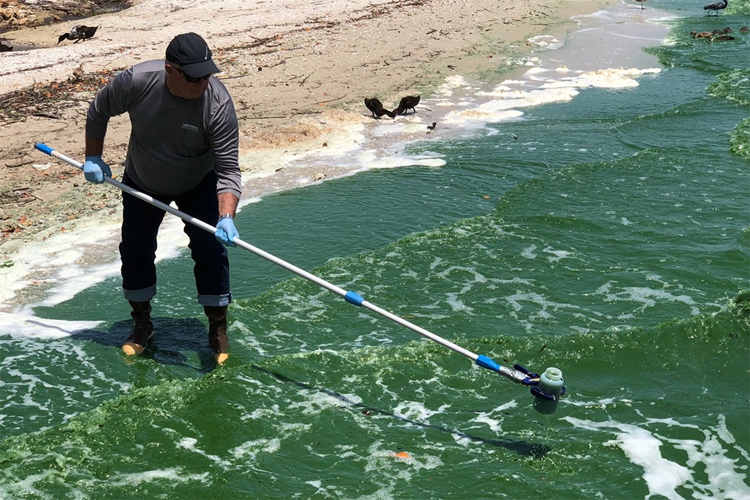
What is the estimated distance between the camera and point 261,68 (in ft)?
42.7

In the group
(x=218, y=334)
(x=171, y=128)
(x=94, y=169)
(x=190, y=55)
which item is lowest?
(x=218, y=334)

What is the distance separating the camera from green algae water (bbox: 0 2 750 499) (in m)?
4.19

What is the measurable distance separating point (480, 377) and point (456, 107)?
749 centimetres

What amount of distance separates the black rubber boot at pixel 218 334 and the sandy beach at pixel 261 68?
240 cm

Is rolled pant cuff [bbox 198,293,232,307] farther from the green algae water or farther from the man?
the green algae water

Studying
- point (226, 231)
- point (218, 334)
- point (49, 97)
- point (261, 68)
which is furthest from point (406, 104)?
point (226, 231)

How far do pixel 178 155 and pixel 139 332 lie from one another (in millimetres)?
1321

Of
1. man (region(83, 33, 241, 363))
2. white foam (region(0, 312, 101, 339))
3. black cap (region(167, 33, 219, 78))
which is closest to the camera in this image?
black cap (region(167, 33, 219, 78))

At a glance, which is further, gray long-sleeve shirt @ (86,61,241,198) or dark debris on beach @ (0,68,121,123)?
dark debris on beach @ (0,68,121,123)

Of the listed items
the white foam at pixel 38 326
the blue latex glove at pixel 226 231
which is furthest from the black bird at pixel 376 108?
the blue latex glove at pixel 226 231

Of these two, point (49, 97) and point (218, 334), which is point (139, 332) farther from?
point (49, 97)

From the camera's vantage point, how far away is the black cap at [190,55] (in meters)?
4.13

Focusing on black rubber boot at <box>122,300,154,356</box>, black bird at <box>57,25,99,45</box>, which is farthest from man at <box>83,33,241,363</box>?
black bird at <box>57,25,99,45</box>

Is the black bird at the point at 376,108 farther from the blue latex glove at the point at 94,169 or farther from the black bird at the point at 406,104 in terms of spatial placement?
the blue latex glove at the point at 94,169
